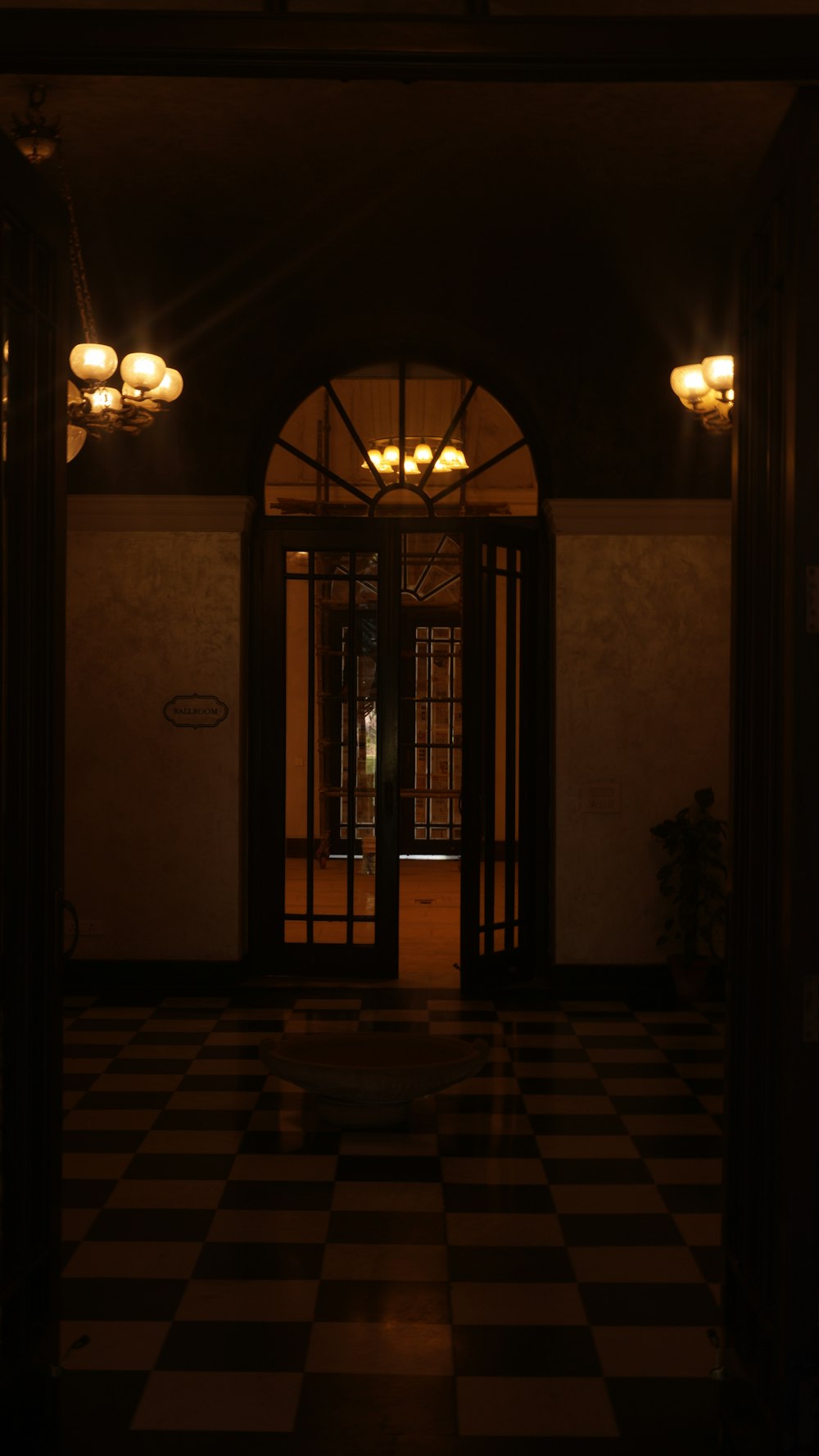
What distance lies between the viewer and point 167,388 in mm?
6590

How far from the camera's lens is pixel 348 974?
28.2 ft

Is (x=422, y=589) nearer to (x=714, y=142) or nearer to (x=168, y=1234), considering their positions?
(x=714, y=142)

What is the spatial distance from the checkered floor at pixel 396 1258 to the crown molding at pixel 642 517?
9.97 ft

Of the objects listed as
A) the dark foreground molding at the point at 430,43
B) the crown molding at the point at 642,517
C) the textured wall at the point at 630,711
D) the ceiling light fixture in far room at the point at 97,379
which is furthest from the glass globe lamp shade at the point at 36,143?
the dark foreground molding at the point at 430,43

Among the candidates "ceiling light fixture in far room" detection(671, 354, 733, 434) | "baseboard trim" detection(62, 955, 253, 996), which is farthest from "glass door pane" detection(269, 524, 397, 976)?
"ceiling light fixture in far room" detection(671, 354, 733, 434)

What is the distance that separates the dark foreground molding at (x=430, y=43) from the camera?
2871 mm

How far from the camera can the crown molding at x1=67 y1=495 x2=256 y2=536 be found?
8.25 meters

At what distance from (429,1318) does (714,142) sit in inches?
219

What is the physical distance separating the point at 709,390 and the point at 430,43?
13.0 feet

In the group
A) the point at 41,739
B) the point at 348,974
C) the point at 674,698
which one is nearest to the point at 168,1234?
the point at 41,739

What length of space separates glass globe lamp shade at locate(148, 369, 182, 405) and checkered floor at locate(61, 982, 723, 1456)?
3.17 metres

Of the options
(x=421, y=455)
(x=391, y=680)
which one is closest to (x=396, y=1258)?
(x=391, y=680)

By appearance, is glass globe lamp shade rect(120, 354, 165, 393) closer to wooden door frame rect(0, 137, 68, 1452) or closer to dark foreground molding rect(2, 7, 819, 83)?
wooden door frame rect(0, 137, 68, 1452)

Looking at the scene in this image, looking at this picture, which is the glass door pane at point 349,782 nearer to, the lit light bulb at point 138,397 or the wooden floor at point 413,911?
the wooden floor at point 413,911
